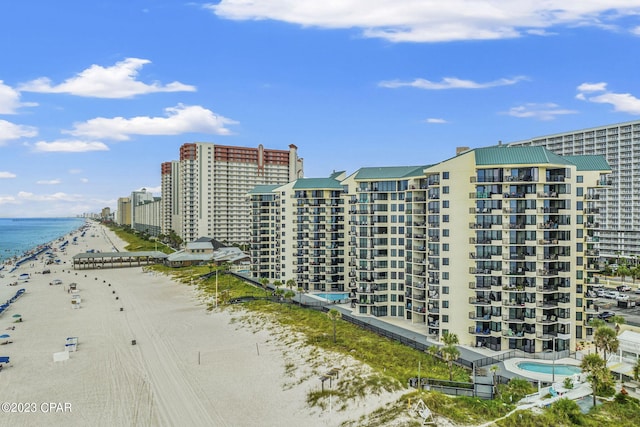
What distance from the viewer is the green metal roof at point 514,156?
48791mm

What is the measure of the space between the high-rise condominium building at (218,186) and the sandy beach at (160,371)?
8359 centimetres

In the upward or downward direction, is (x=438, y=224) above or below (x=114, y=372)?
above

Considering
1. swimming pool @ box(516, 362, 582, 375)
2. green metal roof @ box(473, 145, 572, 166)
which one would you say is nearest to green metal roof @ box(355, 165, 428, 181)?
green metal roof @ box(473, 145, 572, 166)

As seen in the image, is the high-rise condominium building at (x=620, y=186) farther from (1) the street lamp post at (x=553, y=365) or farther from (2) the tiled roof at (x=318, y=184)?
(1) the street lamp post at (x=553, y=365)

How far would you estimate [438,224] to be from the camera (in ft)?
175

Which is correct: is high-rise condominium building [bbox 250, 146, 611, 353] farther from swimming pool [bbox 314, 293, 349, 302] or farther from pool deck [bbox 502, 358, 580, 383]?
swimming pool [bbox 314, 293, 349, 302]

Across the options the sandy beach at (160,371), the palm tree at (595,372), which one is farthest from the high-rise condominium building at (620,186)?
the sandy beach at (160,371)

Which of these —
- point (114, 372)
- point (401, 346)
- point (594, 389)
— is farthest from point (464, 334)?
point (114, 372)

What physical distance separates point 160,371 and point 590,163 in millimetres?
58087

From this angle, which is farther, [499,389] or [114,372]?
[114,372]

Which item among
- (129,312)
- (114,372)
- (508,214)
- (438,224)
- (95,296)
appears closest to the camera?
(114,372)

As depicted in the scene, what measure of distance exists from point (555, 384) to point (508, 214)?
62.6 feet

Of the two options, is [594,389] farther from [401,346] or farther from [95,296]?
[95,296]

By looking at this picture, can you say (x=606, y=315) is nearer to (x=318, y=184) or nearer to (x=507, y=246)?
(x=507, y=246)
